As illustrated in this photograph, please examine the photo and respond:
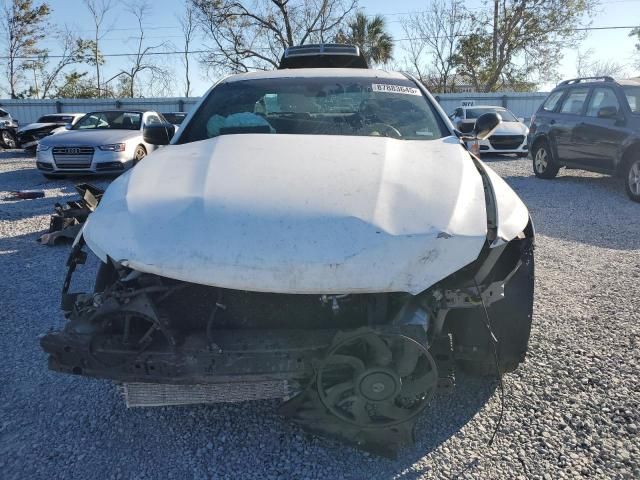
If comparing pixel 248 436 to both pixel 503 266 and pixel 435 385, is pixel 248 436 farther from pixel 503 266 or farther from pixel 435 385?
pixel 503 266

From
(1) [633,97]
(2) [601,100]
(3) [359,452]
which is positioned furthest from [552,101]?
(3) [359,452]

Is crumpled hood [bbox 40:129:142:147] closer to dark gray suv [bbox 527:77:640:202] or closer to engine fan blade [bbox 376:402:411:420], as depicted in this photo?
dark gray suv [bbox 527:77:640:202]

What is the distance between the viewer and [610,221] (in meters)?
6.91

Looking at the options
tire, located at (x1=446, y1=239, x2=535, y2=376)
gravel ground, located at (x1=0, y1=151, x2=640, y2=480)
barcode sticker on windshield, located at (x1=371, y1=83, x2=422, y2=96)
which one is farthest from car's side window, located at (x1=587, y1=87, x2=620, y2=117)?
tire, located at (x1=446, y1=239, x2=535, y2=376)

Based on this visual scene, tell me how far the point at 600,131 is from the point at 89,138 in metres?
9.17

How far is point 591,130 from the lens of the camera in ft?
29.5

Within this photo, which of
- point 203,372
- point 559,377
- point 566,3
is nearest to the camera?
point 203,372

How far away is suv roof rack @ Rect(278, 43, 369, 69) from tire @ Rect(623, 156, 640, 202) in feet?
15.3

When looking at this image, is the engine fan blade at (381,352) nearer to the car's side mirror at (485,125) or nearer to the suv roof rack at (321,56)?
the car's side mirror at (485,125)

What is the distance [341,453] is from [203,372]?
2.47 ft

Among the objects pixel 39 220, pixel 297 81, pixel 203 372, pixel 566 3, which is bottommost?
pixel 39 220

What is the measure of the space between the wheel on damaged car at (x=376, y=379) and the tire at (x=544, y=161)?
31.0 feet

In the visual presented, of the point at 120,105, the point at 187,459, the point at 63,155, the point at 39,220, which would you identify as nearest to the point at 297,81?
the point at 187,459

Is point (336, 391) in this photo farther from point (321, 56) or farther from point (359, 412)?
point (321, 56)
